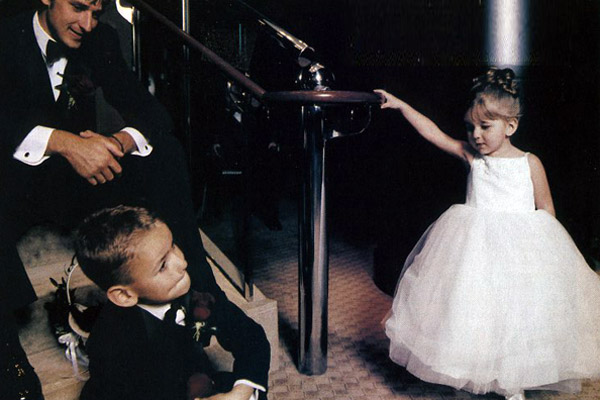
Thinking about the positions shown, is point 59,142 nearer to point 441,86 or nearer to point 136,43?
point 136,43

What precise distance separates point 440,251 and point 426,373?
0.36 metres

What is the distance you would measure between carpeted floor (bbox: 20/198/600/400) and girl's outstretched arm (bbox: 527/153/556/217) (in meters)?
0.59

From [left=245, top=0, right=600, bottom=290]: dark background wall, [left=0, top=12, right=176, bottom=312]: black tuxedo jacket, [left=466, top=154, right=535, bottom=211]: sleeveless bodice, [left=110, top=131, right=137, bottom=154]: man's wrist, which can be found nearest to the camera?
[left=0, top=12, right=176, bottom=312]: black tuxedo jacket

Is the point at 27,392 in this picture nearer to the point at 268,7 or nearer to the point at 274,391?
the point at 274,391

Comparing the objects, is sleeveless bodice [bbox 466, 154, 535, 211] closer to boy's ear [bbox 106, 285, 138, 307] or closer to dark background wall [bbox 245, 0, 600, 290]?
dark background wall [bbox 245, 0, 600, 290]

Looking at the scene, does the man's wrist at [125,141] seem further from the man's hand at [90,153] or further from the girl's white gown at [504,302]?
the girl's white gown at [504,302]

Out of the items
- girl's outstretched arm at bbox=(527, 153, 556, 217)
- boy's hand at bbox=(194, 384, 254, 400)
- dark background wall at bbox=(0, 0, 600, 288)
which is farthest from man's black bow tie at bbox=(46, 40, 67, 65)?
girl's outstretched arm at bbox=(527, 153, 556, 217)

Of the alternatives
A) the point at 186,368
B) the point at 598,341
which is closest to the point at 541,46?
the point at 598,341

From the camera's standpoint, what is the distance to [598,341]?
1.42 m

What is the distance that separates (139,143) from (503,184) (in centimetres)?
101

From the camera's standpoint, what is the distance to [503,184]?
4.72 ft

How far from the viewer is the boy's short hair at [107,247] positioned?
1006 mm

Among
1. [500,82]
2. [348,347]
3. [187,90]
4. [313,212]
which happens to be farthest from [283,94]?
[348,347]

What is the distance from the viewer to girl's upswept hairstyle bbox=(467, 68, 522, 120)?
1.36 metres
